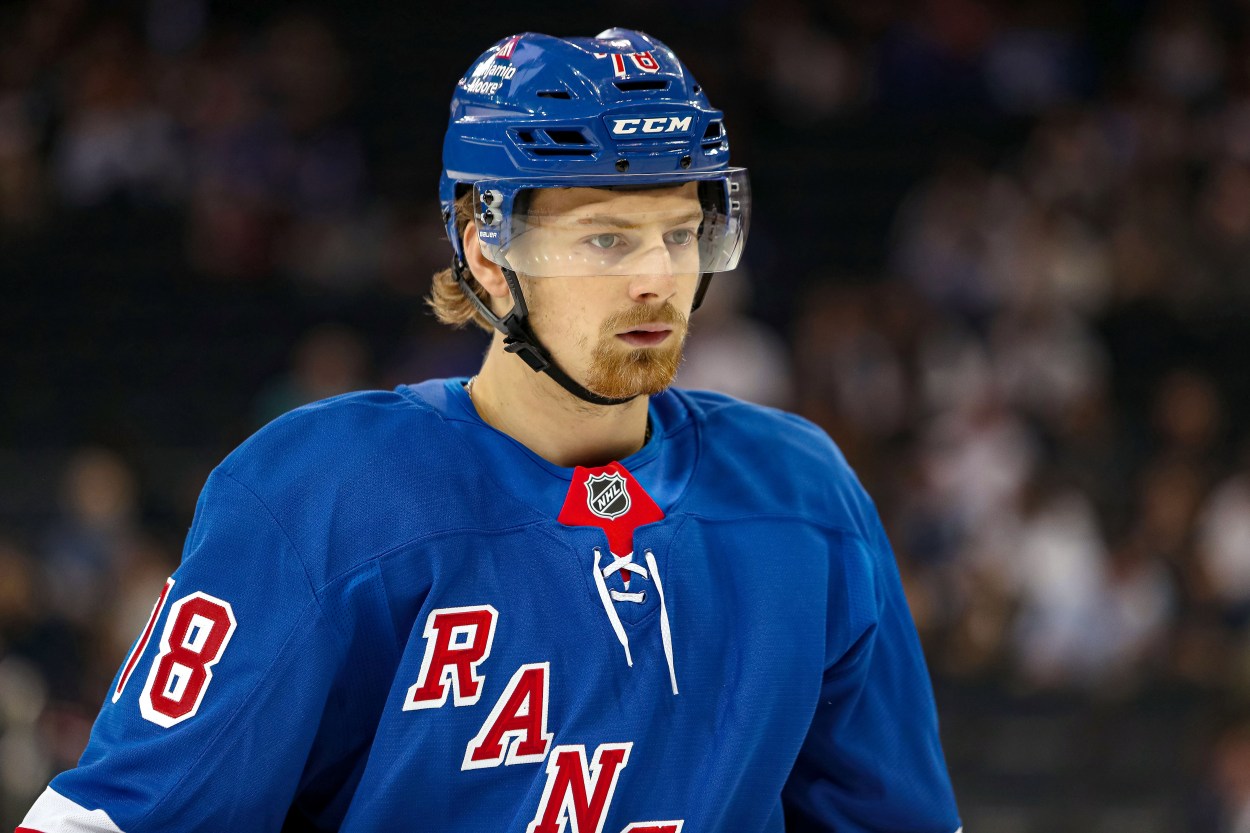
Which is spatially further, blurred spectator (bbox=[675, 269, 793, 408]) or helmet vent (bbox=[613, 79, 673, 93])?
blurred spectator (bbox=[675, 269, 793, 408])

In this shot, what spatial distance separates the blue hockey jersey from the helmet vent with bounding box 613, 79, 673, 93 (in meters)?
0.42

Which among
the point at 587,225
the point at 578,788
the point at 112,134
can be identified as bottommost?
the point at 112,134

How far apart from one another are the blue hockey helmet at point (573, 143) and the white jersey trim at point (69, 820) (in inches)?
27.1

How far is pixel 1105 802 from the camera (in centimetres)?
621

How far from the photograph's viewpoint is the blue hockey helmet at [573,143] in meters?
1.88

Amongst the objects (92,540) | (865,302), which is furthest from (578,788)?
(865,302)

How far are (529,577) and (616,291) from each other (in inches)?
13.4

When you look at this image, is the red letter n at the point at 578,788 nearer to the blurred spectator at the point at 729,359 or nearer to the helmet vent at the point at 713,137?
the helmet vent at the point at 713,137

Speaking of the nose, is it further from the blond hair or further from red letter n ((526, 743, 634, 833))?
red letter n ((526, 743, 634, 833))

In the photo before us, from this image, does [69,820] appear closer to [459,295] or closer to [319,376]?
[459,295]

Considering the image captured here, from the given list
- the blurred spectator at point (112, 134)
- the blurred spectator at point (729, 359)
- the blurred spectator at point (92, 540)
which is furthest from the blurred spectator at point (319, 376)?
the blurred spectator at point (112, 134)

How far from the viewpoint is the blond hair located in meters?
2.03

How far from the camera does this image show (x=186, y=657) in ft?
5.87

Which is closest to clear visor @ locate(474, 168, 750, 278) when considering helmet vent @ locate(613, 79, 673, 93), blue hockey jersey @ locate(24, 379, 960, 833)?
helmet vent @ locate(613, 79, 673, 93)
